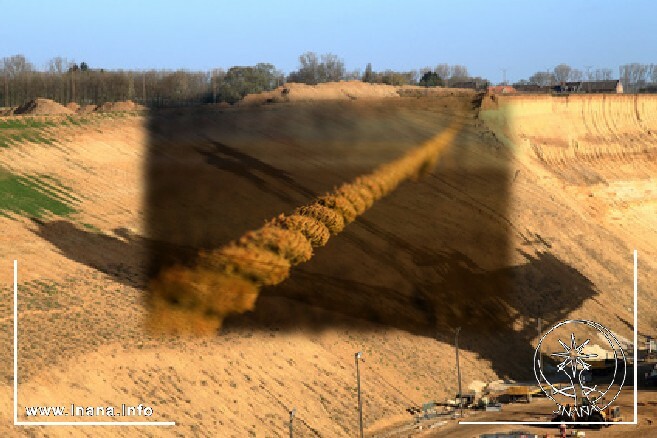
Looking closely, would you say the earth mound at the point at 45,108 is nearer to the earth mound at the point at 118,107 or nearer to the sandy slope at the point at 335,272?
the earth mound at the point at 118,107

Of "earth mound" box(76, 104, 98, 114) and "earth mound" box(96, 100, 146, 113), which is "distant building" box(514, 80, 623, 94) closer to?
"earth mound" box(96, 100, 146, 113)

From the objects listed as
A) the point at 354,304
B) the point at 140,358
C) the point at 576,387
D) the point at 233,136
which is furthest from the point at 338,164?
the point at 140,358

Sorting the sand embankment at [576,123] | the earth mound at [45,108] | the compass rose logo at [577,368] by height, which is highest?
the earth mound at [45,108]

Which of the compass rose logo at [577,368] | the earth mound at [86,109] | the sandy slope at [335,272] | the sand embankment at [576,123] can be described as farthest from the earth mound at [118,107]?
the compass rose logo at [577,368]

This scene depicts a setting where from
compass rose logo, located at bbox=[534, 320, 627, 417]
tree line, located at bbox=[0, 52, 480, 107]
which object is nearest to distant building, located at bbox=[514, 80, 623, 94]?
tree line, located at bbox=[0, 52, 480, 107]

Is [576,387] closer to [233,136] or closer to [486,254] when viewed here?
[486,254]
